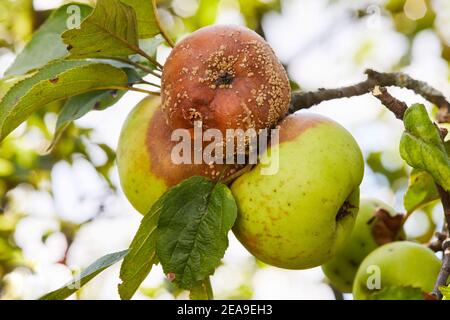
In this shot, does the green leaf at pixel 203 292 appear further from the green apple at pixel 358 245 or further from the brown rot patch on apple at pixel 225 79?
the brown rot patch on apple at pixel 225 79

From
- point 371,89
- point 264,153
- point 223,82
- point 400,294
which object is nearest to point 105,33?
point 223,82

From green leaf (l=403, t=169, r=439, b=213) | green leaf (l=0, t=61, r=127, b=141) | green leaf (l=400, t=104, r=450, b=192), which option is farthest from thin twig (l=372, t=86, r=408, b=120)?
green leaf (l=0, t=61, r=127, b=141)

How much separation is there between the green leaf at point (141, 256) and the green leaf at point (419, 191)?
0.59m

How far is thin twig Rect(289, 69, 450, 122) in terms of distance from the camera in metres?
1.28

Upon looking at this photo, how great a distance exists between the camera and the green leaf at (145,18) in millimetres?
1302

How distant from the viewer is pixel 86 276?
1147mm

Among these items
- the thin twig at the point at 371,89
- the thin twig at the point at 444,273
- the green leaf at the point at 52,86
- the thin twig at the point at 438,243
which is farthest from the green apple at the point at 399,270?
the green leaf at the point at 52,86

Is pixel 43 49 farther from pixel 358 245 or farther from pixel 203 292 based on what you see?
pixel 358 245

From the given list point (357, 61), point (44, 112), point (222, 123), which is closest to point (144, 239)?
point (222, 123)

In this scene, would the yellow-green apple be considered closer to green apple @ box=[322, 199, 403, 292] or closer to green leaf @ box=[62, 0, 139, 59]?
green leaf @ box=[62, 0, 139, 59]

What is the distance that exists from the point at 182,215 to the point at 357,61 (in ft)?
6.11

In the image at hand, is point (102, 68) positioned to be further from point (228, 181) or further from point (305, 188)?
point (305, 188)

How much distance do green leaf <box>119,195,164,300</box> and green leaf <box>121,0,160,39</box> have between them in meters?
0.36

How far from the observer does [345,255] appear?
61.9 inches
